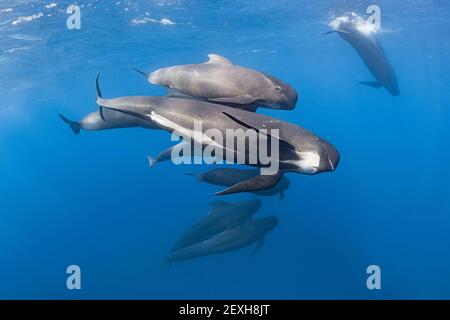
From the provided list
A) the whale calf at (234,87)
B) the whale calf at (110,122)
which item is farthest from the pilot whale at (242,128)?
the whale calf at (110,122)

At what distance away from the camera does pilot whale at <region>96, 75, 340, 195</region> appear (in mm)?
5113

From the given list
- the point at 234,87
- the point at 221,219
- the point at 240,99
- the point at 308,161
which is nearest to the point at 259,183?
the point at 308,161

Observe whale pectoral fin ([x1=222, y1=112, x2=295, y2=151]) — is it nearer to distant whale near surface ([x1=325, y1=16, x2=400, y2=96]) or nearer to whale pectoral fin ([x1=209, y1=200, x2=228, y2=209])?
whale pectoral fin ([x1=209, y1=200, x2=228, y2=209])

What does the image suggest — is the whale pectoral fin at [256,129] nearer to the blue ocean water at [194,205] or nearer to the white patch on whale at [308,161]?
the white patch on whale at [308,161]

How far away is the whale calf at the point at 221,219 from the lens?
12531 mm

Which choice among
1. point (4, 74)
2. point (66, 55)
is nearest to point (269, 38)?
point (66, 55)

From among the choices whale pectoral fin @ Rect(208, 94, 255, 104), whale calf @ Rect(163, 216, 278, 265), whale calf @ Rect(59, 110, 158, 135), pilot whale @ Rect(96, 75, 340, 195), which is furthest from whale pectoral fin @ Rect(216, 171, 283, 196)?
whale calf @ Rect(163, 216, 278, 265)

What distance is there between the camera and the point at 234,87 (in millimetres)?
6074

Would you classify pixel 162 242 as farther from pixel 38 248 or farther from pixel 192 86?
pixel 192 86

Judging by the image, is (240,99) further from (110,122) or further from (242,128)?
(110,122)

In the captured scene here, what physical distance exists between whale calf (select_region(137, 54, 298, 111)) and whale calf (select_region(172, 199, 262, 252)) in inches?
261

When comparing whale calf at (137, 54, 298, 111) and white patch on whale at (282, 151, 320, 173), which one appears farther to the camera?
whale calf at (137, 54, 298, 111)

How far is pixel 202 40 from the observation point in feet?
84.5

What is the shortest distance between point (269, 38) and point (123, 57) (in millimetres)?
10619
